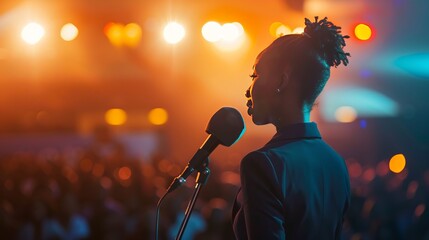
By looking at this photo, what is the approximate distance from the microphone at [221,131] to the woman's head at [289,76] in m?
0.08

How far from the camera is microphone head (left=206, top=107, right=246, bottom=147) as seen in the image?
2594 millimetres

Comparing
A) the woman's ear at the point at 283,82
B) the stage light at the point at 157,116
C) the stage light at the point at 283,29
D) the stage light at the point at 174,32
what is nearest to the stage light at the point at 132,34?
the stage light at the point at 174,32

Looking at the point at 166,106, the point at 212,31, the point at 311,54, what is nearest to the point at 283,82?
the point at 311,54

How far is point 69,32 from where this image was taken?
51.3ft

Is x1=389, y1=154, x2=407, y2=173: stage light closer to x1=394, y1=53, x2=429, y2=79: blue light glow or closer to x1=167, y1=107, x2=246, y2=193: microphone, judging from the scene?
x1=394, y1=53, x2=429, y2=79: blue light glow

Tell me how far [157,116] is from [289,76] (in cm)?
2041

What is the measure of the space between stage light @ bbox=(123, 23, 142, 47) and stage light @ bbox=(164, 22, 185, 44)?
55 centimetres

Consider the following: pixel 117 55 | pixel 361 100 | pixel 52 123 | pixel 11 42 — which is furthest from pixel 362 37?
pixel 52 123

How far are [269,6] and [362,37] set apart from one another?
5.36 feet

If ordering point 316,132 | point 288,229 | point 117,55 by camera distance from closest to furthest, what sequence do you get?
point 288,229
point 316,132
point 117,55

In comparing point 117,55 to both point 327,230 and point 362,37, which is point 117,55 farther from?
point 327,230

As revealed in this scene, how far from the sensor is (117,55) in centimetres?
1877

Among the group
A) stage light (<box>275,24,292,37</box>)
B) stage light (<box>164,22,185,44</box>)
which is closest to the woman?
stage light (<box>275,24,292,37</box>)

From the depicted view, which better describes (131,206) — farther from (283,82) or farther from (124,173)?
(283,82)
